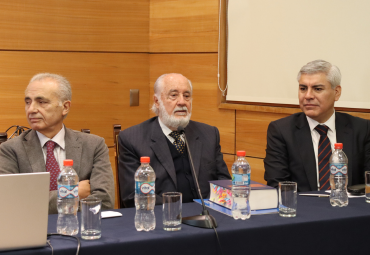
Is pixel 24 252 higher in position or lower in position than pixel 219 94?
lower

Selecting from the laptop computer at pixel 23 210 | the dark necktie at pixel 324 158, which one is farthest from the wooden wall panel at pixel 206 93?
the laptop computer at pixel 23 210

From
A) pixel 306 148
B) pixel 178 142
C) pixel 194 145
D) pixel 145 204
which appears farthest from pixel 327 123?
pixel 145 204

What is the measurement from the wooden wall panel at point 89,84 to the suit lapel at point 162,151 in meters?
1.84

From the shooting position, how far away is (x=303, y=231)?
2012 millimetres

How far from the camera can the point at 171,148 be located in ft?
9.70

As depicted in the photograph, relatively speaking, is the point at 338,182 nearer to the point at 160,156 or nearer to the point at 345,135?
the point at 345,135

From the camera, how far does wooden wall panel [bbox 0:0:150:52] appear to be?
4215 millimetres

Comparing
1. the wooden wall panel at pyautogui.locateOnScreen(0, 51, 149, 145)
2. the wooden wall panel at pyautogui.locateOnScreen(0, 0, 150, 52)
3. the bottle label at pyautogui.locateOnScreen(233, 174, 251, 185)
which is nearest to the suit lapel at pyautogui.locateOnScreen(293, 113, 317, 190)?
the bottle label at pyautogui.locateOnScreen(233, 174, 251, 185)

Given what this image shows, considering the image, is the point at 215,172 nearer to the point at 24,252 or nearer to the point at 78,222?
the point at 78,222

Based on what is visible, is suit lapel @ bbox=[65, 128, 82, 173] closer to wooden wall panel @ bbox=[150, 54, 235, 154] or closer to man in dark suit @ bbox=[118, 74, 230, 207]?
man in dark suit @ bbox=[118, 74, 230, 207]

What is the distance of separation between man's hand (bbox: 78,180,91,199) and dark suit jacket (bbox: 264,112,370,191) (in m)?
1.14

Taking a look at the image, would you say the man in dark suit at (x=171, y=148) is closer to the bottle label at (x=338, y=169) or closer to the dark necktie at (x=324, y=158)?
the dark necktie at (x=324, y=158)

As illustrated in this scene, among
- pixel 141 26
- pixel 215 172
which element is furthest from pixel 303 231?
pixel 141 26

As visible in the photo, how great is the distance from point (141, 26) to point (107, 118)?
3.45 feet
